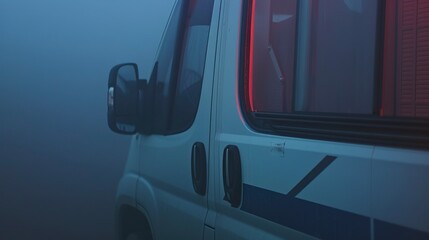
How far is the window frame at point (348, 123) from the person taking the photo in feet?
A: 5.47

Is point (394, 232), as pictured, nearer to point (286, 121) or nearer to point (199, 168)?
point (286, 121)

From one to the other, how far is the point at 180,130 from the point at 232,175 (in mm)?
642

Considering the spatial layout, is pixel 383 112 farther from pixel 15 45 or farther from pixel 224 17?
pixel 15 45

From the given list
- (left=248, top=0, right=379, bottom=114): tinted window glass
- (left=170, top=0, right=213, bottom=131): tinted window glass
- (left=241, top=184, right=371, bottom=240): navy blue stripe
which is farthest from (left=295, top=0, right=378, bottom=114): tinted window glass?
(left=170, top=0, right=213, bottom=131): tinted window glass

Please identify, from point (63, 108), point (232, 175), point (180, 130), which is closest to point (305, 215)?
point (232, 175)

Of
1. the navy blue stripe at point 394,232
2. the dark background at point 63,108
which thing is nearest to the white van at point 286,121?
the navy blue stripe at point 394,232

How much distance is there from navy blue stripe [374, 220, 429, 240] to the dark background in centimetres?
452

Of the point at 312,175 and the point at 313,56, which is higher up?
the point at 313,56

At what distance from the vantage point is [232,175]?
2510mm

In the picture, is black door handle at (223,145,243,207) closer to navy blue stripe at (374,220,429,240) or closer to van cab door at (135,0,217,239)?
van cab door at (135,0,217,239)

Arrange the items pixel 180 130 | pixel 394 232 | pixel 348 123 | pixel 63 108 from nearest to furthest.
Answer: pixel 394 232 < pixel 348 123 < pixel 180 130 < pixel 63 108

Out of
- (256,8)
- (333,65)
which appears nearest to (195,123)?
(256,8)

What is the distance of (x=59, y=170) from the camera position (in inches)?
245

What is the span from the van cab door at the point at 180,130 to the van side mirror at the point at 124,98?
0.09 meters
